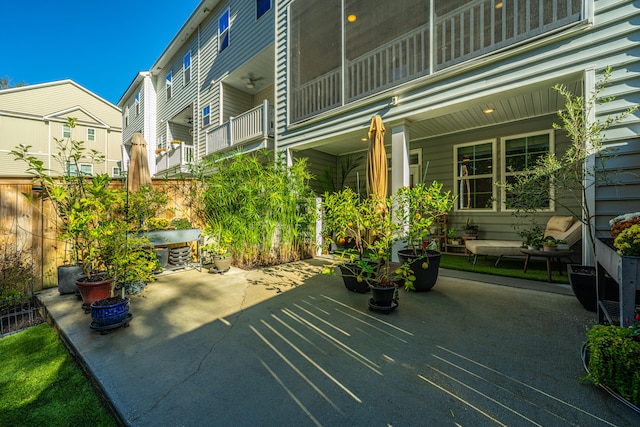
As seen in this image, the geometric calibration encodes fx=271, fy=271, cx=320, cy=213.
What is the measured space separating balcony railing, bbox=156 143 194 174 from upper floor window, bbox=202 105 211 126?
43.8 inches

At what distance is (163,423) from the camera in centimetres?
144

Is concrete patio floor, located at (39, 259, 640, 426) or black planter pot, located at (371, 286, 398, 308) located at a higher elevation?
black planter pot, located at (371, 286, 398, 308)

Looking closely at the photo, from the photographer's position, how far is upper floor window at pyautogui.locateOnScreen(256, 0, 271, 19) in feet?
25.6

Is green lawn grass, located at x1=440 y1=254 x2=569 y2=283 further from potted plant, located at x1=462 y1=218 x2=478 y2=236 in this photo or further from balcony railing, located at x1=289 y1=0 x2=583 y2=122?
balcony railing, located at x1=289 y1=0 x2=583 y2=122

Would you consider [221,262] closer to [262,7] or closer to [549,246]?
[549,246]

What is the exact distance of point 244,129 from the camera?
314 inches

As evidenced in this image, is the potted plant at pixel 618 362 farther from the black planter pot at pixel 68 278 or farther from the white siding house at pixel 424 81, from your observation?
the black planter pot at pixel 68 278

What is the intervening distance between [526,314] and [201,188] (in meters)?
5.68

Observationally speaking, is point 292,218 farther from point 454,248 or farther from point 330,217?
point 454,248

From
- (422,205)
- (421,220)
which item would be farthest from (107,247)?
(422,205)

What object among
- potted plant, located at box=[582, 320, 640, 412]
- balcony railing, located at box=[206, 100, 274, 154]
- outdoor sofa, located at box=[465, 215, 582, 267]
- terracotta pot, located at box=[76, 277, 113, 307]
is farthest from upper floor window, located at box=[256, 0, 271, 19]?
potted plant, located at box=[582, 320, 640, 412]

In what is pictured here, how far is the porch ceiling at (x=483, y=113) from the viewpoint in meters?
4.11

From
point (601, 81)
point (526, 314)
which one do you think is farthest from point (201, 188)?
point (601, 81)

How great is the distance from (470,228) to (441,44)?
151 inches
